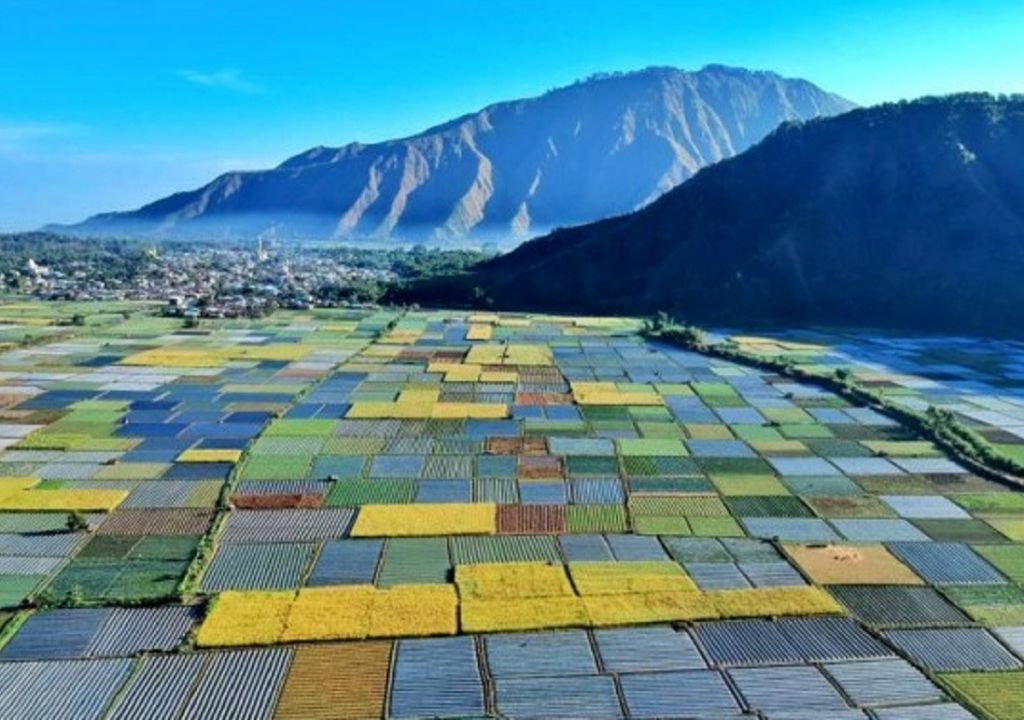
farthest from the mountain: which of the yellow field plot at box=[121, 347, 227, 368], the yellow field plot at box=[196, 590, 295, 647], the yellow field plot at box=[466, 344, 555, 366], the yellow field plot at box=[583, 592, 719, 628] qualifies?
the yellow field plot at box=[196, 590, 295, 647]

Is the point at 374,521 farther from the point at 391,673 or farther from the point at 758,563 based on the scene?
the point at 758,563

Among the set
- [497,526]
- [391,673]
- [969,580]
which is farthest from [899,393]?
[391,673]

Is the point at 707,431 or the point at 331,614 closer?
the point at 331,614

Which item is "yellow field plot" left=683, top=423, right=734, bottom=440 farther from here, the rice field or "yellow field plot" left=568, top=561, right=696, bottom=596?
"yellow field plot" left=568, top=561, right=696, bottom=596

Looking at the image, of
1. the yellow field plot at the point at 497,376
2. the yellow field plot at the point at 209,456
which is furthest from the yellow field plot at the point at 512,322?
the yellow field plot at the point at 209,456

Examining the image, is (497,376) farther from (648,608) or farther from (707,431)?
(648,608)

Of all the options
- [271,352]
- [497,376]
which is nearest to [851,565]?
[497,376]
